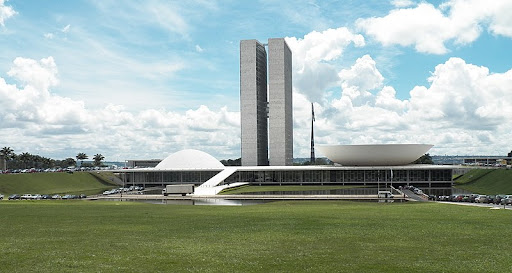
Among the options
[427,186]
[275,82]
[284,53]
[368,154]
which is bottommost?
[427,186]

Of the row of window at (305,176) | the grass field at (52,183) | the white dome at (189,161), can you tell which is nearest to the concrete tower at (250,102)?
the white dome at (189,161)

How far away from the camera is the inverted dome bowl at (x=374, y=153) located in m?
89.2

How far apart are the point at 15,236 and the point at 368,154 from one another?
246 feet

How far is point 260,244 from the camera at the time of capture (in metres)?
20.5

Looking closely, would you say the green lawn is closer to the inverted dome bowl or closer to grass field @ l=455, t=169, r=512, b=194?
Answer: the inverted dome bowl

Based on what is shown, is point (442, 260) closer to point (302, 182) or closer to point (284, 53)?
point (302, 182)

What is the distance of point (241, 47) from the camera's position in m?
127

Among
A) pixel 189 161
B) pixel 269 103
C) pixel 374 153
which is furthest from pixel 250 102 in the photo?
pixel 374 153

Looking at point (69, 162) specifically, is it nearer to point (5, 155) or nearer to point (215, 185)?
point (5, 155)

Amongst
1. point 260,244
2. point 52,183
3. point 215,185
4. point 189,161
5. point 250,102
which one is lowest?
point 215,185

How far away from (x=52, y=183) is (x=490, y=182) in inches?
3194

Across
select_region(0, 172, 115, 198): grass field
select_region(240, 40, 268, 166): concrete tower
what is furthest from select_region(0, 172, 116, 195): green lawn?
select_region(240, 40, 268, 166): concrete tower

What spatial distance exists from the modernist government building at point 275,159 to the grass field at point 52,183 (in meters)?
7.98

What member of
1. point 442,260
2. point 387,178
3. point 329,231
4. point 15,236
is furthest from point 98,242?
point 387,178
